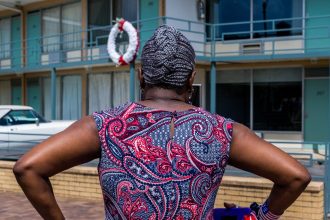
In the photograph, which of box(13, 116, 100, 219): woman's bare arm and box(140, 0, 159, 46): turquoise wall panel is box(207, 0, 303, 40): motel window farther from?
box(13, 116, 100, 219): woman's bare arm

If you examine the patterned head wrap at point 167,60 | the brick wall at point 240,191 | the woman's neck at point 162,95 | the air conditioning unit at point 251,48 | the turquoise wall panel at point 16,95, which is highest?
the air conditioning unit at point 251,48

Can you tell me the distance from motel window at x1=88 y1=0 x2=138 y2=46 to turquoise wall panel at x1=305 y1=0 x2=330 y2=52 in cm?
529

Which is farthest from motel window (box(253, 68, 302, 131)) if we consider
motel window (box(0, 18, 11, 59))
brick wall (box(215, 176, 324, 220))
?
motel window (box(0, 18, 11, 59))

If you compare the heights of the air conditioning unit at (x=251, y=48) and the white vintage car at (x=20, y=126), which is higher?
the air conditioning unit at (x=251, y=48)

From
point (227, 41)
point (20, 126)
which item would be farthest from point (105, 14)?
point (20, 126)

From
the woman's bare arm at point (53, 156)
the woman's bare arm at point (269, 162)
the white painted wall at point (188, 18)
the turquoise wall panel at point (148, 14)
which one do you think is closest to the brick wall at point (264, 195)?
the woman's bare arm at point (269, 162)

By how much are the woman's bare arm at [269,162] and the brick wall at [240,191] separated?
4471 mm

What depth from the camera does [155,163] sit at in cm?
168

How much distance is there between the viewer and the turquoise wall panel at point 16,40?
20.3 metres

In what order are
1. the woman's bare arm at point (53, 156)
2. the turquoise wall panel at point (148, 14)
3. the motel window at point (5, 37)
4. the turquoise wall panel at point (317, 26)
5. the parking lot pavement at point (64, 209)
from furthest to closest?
the motel window at point (5, 37) → the turquoise wall panel at point (148, 14) → the turquoise wall panel at point (317, 26) → the parking lot pavement at point (64, 209) → the woman's bare arm at point (53, 156)

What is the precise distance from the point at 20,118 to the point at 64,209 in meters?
5.74

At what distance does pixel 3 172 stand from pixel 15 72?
37.4 ft

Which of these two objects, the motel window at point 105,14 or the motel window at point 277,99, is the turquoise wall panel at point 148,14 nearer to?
the motel window at point 105,14

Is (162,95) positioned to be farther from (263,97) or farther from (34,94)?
(34,94)
